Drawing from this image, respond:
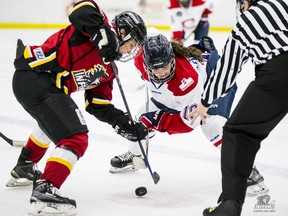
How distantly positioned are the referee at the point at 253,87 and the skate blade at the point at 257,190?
1.90ft

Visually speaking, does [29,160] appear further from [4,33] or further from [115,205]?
[4,33]

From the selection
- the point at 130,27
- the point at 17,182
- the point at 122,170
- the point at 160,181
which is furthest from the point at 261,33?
the point at 17,182

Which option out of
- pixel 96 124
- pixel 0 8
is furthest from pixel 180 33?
pixel 0 8

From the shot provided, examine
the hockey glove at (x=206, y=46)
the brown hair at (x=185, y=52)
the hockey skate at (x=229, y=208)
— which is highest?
the brown hair at (x=185, y=52)

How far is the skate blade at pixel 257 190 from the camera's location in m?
2.57

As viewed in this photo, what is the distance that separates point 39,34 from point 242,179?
812 cm

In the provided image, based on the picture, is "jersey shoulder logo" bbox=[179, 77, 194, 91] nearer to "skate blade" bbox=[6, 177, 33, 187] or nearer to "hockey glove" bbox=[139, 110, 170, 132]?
"hockey glove" bbox=[139, 110, 170, 132]

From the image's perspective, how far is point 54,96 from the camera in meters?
2.42

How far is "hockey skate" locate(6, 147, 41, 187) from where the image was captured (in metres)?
2.71

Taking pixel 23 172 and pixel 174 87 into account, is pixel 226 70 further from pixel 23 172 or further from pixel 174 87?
pixel 23 172

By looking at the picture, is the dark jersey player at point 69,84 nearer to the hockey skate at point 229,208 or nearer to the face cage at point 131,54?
the face cage at point 131,54

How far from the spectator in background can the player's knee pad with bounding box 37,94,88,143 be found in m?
3.74

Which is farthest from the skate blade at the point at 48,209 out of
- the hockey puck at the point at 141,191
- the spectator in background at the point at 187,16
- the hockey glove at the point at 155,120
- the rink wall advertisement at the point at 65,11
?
the rink wall advertisement at the point at 65,11

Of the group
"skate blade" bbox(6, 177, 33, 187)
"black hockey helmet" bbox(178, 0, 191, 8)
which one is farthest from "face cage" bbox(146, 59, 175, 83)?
"black hockey helmet" bbox(178, 0, 191, 8)
